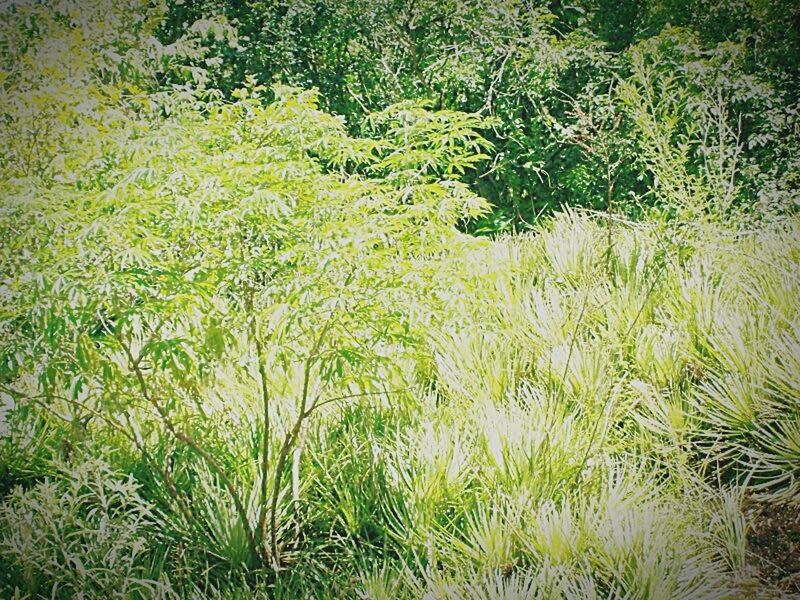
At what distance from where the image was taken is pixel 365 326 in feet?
6.21

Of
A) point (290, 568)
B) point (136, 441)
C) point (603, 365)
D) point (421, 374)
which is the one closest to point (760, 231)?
point (603, 365)

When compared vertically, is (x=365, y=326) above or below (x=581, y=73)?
below

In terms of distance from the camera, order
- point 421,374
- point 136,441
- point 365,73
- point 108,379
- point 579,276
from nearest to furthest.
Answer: point 108,379, point 136,441, point 421,374, point 365,73, point 579,276

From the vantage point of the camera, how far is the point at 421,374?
2230mm

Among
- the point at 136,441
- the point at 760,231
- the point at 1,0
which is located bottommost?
the point at 136,441

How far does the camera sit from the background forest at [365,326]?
1.78 meters

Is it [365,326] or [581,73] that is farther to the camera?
[581,73]

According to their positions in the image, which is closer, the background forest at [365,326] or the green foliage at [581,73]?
the background forest at [365,326]

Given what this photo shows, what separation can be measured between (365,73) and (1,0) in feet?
3.68

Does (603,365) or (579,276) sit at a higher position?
(579,276)

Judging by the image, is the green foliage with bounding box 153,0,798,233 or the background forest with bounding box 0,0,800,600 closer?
the background forest with bounding box 0,0,800,600

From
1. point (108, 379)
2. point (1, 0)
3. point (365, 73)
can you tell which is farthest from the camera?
point (365, 73)

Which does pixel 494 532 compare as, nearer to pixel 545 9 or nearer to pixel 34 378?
pixel 34 378

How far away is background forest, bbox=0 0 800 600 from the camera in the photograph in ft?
5.83
